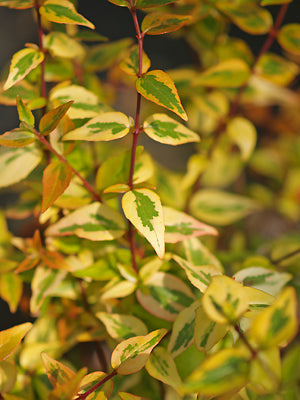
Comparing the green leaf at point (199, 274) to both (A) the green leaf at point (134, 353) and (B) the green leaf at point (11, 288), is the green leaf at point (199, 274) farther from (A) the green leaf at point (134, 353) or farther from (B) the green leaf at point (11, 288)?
(B) the green leaf at point (11, 288)

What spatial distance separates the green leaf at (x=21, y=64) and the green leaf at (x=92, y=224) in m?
0.19

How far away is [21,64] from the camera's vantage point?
1.48 ft

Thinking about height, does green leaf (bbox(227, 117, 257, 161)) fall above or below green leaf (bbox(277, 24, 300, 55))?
below

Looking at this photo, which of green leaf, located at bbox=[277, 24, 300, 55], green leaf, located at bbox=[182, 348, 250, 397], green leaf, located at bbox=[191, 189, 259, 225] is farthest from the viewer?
green leaf, located at bbox=[191, 189, 259, 225]

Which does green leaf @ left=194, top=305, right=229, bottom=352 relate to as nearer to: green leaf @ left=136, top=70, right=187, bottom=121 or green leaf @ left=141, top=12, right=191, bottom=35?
green leaf @ left=136, top=70, right=187, bottom=121

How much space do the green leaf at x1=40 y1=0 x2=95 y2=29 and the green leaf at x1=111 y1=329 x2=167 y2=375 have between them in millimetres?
392

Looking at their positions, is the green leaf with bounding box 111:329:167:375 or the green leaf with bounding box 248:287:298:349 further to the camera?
the green leaf with bounding box 111:329:167:375

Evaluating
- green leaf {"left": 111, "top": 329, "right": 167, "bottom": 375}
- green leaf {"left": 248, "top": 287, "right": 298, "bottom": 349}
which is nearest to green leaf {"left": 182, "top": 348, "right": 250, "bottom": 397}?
green leaf {"left": 248, "top": 287, "right": 298, "bottom": 349}

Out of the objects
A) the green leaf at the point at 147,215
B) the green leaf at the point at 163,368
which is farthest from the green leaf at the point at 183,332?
the green leaf at the point at 147,215

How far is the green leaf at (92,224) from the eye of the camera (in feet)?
1.62

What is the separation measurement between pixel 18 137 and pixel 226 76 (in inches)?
16.6

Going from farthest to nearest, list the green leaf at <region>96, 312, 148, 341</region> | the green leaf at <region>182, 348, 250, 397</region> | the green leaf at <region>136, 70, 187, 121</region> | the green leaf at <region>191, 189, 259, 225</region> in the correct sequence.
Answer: the green leaf at <region>191, 189, 259, 225</region>, the green leaf at <region>96, 312, 148, 341</region>, the green leaf at <region>136, 70, 187, 121</region>, the green leaf at <region>182, 348, 250, 397</region>

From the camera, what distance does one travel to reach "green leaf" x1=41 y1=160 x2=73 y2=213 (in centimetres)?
43

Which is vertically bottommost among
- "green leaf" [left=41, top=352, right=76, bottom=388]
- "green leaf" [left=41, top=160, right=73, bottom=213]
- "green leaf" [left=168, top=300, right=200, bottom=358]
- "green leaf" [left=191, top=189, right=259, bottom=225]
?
"green leaf" [left=191, top=189, right=259, bottom=225]
